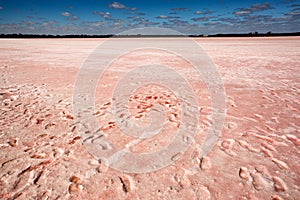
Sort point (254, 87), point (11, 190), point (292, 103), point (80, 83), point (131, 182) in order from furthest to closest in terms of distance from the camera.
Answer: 1. point (80, 83)
2. point (254, 87)
3. point (292, 103)
4. point (131, 182)
5. point (11, 190)

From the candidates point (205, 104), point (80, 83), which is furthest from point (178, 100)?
point (80, 83)

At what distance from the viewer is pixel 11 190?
2.47 meters

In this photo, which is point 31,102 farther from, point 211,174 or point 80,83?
point 211,174

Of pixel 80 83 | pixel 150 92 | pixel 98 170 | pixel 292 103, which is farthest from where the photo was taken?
pixel 80 83

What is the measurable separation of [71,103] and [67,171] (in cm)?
313

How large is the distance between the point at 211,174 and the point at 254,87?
5643mm

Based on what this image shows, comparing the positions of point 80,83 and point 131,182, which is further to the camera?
point 80,83

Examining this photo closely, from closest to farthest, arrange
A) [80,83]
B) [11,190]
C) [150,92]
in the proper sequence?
[11,190] < [150,92] < [80,83]

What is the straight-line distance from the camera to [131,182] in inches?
105

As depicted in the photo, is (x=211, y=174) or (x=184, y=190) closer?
(x=184, y=190)

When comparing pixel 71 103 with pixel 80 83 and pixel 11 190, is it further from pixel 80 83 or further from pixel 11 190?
pixel 11 190

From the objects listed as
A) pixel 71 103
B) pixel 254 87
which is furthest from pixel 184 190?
pixel 254 87

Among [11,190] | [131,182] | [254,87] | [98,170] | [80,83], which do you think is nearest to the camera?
[11,190]

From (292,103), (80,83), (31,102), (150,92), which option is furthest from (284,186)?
(80,83)
